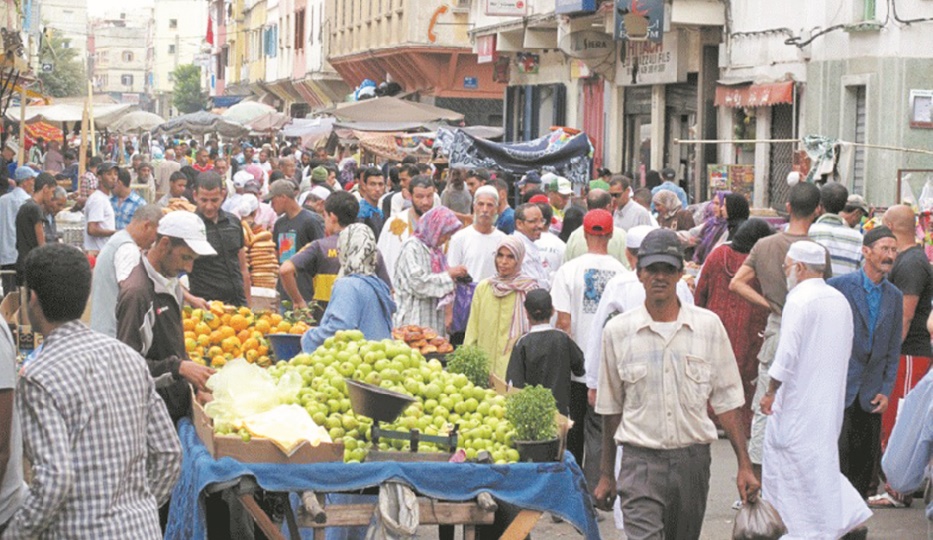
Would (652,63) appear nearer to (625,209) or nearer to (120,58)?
(625,209)

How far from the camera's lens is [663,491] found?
6914 millimetres

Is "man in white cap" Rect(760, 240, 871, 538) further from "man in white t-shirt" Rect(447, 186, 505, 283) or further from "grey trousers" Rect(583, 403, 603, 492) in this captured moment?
"man in white t-shirt" Rect(447, 186, 505, 283)

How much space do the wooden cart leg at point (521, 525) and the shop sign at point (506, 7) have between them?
25.2 m

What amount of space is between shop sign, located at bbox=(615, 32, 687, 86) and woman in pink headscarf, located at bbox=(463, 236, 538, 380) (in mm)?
16746

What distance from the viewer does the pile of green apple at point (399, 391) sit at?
7.38m

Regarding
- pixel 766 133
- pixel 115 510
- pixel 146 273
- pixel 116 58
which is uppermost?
pixel 116 58

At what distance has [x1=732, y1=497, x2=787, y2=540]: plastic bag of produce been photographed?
683 cm

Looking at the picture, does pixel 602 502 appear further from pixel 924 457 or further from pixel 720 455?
pixel 720 455

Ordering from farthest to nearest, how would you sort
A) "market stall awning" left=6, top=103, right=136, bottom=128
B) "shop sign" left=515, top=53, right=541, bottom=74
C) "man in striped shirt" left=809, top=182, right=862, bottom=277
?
"shop sign" left=515, top=53, right=541, bottom=74
"market stall awning" left=6, top=103, right=136, bottom=128
"man in striped shirt" left=809, top=182, right=862, bottom=277

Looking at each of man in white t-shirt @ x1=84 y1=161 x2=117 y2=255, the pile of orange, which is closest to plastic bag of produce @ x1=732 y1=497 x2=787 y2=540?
the pile of orange

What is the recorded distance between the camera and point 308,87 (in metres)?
62.7

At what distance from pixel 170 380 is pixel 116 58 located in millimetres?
178118

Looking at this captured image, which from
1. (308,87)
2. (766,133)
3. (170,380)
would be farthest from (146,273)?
(308,87)

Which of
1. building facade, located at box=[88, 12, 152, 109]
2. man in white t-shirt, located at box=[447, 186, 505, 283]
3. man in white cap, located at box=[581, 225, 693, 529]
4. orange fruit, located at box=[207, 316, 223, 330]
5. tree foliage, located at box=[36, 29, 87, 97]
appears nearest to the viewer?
man in white cap, located at box=[581, 225, 693, 529]
